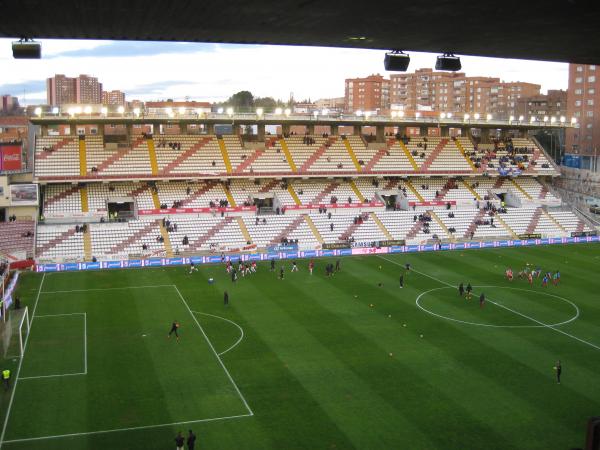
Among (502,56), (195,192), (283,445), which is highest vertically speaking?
(502,56)

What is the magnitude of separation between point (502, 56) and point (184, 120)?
50187 mm

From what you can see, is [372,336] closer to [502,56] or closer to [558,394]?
[558,394]

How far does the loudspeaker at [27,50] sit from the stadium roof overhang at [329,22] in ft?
0.71

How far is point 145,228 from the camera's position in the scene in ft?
179

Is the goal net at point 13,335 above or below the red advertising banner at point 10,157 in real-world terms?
below

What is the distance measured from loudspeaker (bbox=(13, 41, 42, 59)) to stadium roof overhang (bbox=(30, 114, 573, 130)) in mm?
48427

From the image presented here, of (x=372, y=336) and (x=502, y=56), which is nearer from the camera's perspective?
(x=502, y=56)

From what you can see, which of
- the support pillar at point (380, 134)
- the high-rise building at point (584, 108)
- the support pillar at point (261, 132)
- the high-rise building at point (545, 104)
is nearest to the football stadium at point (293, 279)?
the support pillar at point (261, 132)

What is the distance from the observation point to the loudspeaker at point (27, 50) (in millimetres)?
12031

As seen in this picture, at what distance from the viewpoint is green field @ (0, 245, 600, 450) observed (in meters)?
21.0

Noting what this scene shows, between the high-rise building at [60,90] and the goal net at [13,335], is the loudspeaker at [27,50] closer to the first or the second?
the goal net at [13,335]

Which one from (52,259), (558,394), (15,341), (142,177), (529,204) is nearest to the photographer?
(558,394)

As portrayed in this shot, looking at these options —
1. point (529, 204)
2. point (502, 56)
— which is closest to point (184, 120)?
point (529, 204)

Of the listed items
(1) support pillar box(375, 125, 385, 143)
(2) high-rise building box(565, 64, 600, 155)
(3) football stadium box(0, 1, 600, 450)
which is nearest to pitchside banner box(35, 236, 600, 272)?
(3) football stadium box(0, 1, 600, 450)
